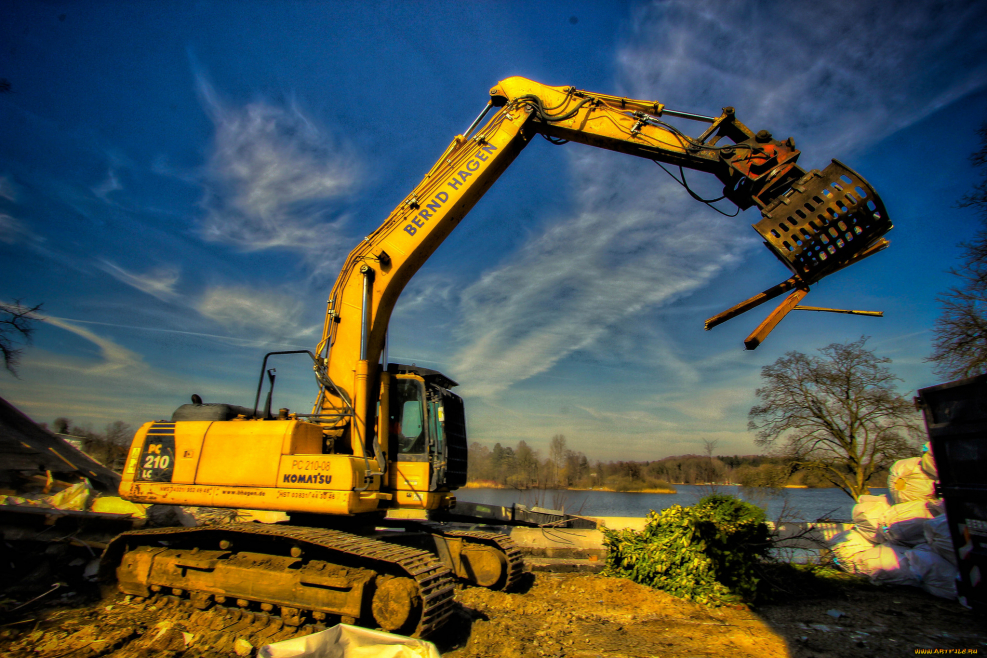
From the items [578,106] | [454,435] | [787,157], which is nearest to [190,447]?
[454,435]

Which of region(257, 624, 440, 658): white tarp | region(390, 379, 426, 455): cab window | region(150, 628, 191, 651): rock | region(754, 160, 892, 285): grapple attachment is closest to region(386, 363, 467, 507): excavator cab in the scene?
region(390, 379, 426, 455): cab window

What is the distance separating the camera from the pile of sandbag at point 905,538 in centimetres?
619

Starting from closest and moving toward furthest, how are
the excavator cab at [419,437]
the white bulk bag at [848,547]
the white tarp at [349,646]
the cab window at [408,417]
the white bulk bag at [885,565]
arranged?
the white tarp at [349,646]
the excavator cab at [419,437]
the cab window at [408,417]
the white bulk bag at [885,565]
the white bulk bag at [848,547]

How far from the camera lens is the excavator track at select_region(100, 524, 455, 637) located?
14.8 ft

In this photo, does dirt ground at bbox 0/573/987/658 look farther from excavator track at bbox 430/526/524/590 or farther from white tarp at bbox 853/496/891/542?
white tarp at bbox 853/496/891/542

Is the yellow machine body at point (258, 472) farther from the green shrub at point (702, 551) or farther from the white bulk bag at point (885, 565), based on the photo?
the white bulk bag at point (885, 565)

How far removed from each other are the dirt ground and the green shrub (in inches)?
11.6

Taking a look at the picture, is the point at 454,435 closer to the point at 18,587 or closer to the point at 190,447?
the point at 190,447

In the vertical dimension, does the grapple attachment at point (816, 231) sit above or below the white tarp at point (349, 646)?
above

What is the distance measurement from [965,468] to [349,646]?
5354 millimetres

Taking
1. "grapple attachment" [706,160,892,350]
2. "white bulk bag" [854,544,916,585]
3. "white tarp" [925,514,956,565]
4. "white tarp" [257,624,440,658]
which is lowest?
"white bulk bag" [854,544,916,585]

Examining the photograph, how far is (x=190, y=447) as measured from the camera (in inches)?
230

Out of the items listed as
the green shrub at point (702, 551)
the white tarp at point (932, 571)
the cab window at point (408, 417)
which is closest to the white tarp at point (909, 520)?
the white tarp at point (932, 571)

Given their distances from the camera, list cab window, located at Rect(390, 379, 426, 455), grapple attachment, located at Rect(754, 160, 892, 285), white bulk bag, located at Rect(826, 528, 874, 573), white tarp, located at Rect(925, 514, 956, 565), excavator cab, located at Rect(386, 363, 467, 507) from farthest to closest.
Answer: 1. white bulk bag, located at Rect(826, 528, 874, 573)
2. white tarp, located at Rect(925, 514, 956, 565)
3. cab window, located at Rect(390, 379, 426, 455)
4. excavator cab, located at Rect(386, 363, 467, 507)
5. grapple attachment, located at Rect(754, 160, 892, 285)
